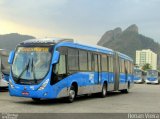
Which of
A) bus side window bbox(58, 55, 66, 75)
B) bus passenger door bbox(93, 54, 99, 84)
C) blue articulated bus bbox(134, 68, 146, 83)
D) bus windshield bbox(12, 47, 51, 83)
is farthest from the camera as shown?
blue articulated bus bbox(134, 68, 146, 83)

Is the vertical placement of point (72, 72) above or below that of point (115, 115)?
above

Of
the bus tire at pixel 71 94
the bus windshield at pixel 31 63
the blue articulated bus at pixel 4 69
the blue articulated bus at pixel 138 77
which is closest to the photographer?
the bus windshield at pixel 31 63

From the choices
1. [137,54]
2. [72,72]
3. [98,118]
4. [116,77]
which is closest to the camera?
[98,118]

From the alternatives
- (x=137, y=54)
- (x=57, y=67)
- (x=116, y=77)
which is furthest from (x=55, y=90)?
(x=137, y=54)

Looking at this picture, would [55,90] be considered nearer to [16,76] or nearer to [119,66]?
[16,76]

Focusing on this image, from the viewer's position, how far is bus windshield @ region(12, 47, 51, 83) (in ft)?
57.0

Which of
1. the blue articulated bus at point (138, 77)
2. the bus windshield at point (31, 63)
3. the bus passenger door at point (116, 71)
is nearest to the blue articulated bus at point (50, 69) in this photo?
the bus windshield at point (31, 63)

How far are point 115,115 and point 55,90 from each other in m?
4.23

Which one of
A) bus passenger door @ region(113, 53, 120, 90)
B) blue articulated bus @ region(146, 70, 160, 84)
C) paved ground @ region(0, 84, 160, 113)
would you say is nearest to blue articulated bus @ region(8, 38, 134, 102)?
paved ground @ region(0, 84, 160, 113)

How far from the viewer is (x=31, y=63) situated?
17641mm

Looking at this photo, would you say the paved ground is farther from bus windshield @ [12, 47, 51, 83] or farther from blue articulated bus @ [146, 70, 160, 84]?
blue articulated bus @ [146, 70, 160, 84]

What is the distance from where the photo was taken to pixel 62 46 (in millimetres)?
18469

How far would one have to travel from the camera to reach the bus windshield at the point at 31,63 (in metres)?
17.4

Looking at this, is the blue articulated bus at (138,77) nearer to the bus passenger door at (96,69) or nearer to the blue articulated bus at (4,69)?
the blue articulated bus at (4,69)
